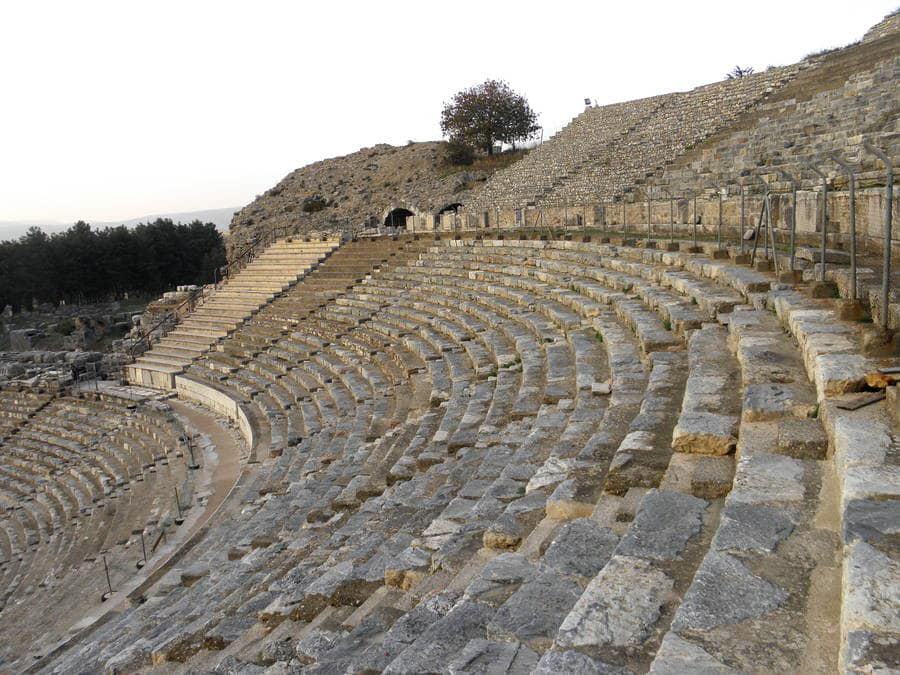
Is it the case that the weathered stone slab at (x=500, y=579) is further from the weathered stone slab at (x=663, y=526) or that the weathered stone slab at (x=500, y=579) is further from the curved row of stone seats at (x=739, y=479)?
the curved row of stone seats at (x=739, y=479)

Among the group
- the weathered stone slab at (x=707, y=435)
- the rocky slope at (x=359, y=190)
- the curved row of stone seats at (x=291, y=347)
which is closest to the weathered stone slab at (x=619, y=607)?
the weathered stone slab at (x=707, y=435)

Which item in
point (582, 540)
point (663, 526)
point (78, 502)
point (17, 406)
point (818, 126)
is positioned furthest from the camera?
point (17, 406)

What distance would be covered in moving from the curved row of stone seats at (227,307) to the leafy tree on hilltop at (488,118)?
1999 cm

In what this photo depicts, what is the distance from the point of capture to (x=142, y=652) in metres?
4.89

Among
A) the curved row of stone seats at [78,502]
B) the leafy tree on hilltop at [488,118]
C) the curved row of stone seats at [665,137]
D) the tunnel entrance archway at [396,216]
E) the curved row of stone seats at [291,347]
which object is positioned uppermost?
the leafy tree on hilltop at [488,118]

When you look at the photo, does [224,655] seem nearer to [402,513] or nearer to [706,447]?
[402,513]

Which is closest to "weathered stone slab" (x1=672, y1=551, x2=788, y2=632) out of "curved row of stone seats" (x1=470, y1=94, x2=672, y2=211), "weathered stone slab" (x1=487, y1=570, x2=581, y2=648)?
"weathered stone slab" (x1=487, y1=570, x2=581, y2=648)

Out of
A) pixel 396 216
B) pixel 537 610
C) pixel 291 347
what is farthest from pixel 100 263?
pixel 537 610

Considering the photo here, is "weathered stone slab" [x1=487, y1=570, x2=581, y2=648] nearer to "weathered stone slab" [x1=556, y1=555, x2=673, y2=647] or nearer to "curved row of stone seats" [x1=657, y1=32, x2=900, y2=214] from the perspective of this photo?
"weathered stone slab" [x1=556, y1=555, x2=673, y2=647]

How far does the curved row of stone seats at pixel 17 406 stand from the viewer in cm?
1950

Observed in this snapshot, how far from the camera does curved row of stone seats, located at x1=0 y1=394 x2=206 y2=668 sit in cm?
955

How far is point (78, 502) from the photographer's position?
14.0 meters

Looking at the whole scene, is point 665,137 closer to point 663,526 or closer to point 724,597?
point 663,526

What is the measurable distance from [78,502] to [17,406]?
8.92 meters
